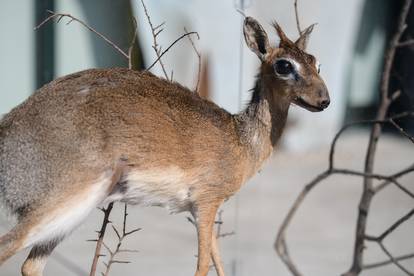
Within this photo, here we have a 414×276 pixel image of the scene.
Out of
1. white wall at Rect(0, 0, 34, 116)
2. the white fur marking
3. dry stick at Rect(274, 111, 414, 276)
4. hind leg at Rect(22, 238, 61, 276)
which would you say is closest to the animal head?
dry stick at Rect(274, 111, 414, 276)

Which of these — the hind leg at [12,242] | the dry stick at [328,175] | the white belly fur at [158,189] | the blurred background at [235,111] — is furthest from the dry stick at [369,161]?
the hind leg at [12,242]

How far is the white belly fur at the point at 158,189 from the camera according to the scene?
3.35 meters

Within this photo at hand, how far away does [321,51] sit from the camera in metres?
10.8

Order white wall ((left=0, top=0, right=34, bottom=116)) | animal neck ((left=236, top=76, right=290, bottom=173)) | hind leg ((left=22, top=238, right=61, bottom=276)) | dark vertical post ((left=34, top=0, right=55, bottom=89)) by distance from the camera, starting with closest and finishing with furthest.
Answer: hind leg ((left=22, top=238, right=61, bottom=276)) < animal neck ((left=236, top=76, right=290, bottom=173)) < white wall ((left=0, top=0, right=34, bottom=116)) < dark vertical post ((left=34, top=0, right=55, bottom=89))

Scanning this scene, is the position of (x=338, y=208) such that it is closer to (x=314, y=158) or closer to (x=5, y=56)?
(x=314, y=158)

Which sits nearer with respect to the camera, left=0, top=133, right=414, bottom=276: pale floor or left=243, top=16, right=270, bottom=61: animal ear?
left=243, top=16, right=270, bottom=61: animal ear

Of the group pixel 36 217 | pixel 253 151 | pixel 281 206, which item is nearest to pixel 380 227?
pixel 281 206

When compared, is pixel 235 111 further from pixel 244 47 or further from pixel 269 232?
pixel 269 232

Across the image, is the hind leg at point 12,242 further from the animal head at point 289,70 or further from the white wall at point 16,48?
the white wall at point 16,48

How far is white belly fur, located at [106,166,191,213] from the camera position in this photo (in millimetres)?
3348

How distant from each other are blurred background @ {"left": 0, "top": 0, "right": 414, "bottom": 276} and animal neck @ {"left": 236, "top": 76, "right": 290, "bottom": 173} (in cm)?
182

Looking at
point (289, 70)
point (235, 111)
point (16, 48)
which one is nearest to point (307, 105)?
point (289, 70)

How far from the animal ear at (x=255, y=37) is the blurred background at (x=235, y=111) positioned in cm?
202

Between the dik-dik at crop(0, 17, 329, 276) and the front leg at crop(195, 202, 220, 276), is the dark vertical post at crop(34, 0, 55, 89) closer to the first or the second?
the dik-dik at crop(0, 17, 329, 276)
